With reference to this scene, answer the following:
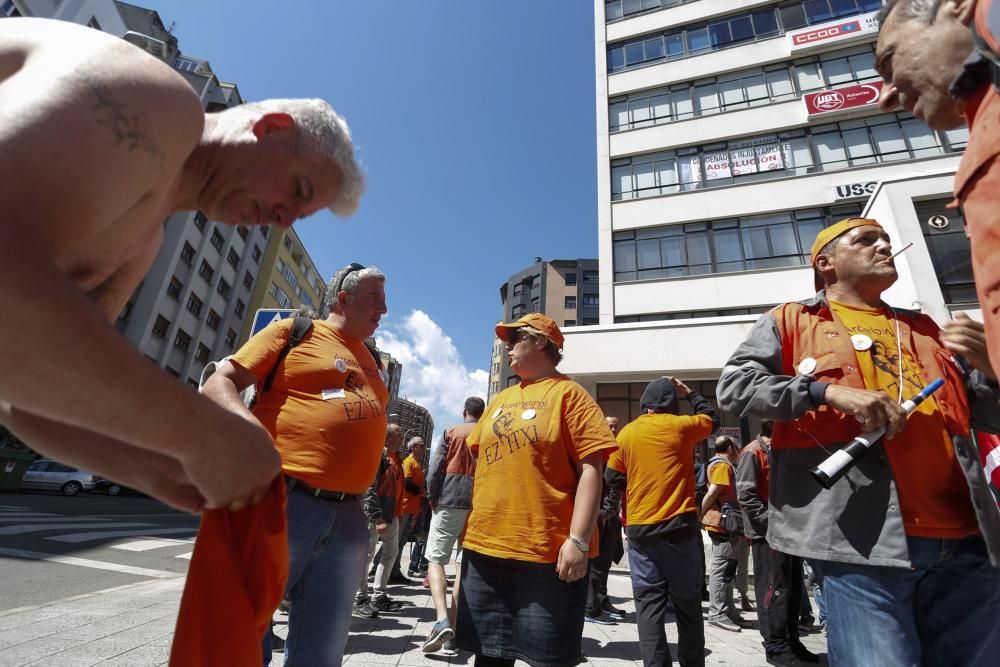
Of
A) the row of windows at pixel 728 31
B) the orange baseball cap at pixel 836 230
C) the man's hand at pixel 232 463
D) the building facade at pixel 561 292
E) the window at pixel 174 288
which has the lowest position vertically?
the man's hand at pixel 232 463

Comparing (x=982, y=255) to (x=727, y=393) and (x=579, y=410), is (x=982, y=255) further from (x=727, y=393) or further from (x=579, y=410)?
(x=579, y=410)

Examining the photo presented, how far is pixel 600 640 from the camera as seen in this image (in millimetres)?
4379

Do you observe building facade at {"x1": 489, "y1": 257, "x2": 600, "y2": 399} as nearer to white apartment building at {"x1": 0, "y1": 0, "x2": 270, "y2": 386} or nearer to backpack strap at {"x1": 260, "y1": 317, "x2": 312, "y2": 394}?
white apartment building at {"x1": 0, "y1": 0, "x2": 270, "y2": 386}

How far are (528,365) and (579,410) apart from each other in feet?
1.52

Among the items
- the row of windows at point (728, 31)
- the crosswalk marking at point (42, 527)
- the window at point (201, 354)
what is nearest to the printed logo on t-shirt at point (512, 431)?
the crosswalk marking at point (42, 527)

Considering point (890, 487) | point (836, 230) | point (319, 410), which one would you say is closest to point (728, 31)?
point (836, 230)

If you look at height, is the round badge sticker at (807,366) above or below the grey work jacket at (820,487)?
above

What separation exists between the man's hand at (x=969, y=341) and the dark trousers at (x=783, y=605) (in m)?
3.15

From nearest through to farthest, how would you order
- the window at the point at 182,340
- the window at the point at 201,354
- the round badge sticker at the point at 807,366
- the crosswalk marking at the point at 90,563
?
the round badge sticker at the point at 807,366
the crosswalk marking at the point at 90,563
the window at the point at 182,340
the window at the point at 201,354

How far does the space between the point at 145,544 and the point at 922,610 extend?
34.3 ft

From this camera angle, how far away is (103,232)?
859 mm

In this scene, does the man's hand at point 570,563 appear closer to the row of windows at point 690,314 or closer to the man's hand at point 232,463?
the man's hand at point 232,463

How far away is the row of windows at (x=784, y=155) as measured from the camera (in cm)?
1619

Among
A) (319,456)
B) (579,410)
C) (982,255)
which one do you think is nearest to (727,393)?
(579,410)
